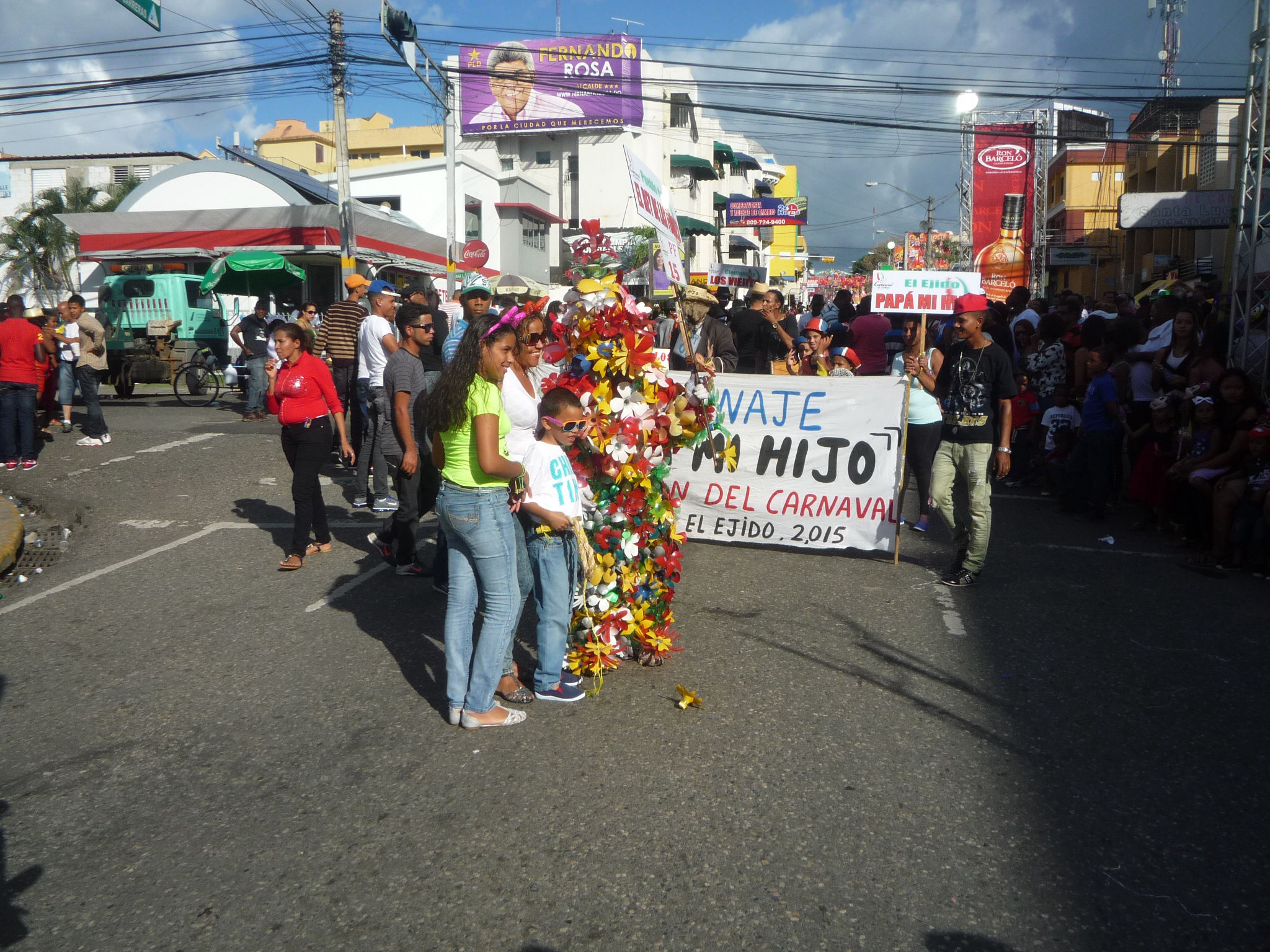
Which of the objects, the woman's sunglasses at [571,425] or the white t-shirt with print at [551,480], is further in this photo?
the woman's sunglasses at [571,425]

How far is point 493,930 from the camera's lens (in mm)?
2984

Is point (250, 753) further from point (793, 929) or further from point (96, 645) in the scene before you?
point (793, 929)

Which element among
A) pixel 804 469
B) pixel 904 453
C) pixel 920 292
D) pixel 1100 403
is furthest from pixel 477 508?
pixel 1100 403

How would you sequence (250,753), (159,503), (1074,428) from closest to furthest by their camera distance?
(250,753) → (159,503) → (1074,428)

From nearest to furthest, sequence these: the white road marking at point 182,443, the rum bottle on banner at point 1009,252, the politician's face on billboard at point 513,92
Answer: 1. the white road marking at point 182,443
2. the rum bottle on banner at point 1009,252
3. the politician's face on billboard at point 513,92

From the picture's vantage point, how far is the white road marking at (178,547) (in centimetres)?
661

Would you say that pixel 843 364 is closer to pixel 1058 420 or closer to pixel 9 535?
pixel 1058 420

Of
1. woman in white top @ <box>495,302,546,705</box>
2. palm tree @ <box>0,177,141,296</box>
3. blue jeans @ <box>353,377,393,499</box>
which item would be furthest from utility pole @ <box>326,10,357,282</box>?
palm tree @ <box>0,177,141,296</box>

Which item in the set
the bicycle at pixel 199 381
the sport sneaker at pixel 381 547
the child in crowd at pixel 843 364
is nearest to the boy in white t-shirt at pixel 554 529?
the sport sneaker at pixel 381 547

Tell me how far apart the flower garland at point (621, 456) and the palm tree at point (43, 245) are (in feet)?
161

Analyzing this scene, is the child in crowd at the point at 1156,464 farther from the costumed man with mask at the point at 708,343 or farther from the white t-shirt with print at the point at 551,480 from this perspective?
the white t-shirt with print at the point at 551,480

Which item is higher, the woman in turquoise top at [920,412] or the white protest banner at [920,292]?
the white protest banner at [920,292]

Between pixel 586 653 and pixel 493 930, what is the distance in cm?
201

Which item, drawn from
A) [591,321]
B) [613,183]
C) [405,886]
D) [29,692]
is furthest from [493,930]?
[613,183]
